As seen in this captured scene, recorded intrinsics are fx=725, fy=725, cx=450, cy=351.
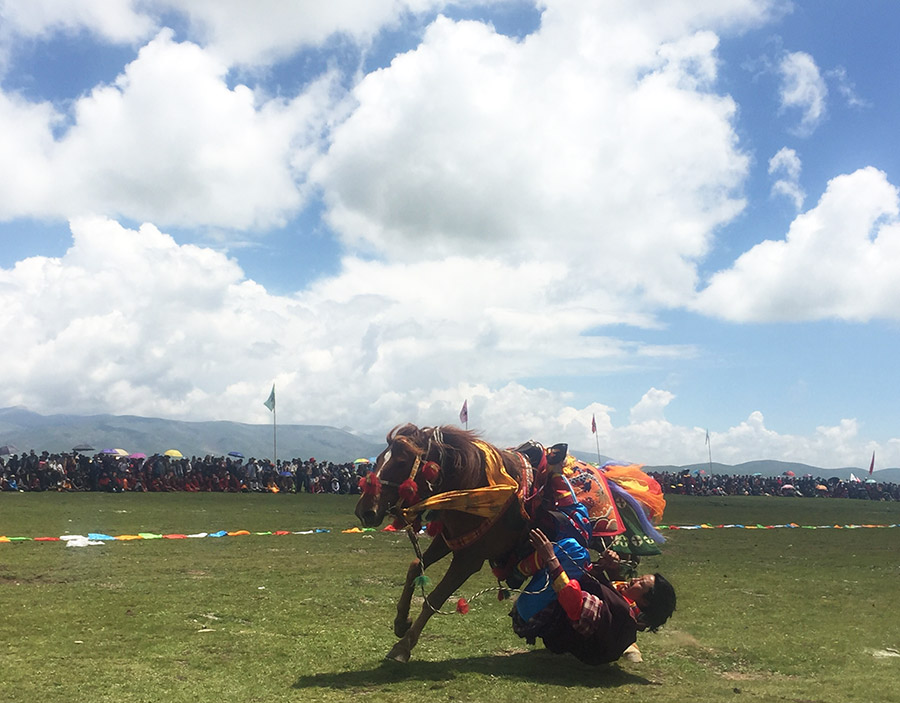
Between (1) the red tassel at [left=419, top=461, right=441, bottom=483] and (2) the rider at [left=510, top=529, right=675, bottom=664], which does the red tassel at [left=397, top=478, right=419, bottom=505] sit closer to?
(1) the red tassel at [left=419, top=461, right=441, bottom=483]

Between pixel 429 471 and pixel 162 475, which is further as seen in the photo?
pixel 162 475

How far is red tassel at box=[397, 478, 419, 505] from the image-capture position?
18.5ft

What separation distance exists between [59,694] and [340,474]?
34703 millimetres

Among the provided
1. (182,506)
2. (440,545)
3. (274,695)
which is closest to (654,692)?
(440,545)

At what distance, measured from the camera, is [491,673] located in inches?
221

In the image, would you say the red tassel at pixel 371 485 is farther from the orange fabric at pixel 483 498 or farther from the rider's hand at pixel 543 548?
the rider's hand at pixel 543 548

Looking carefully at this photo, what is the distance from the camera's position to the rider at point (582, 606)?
570cm

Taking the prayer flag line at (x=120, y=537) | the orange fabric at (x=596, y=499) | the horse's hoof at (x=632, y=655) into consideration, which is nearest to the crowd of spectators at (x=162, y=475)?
the prayer flag line at (x=120, y=537)

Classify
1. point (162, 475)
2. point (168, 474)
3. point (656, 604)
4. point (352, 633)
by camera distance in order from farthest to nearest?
point (168, 474), point (162, 475), point (352, 633), point (656, 604)

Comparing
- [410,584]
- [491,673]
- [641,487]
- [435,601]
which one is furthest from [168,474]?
[491,673]

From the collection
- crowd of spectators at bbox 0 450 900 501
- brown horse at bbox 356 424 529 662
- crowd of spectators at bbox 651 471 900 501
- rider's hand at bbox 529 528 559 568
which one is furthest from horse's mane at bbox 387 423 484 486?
crowd of spectators at bbox 651 471 900 501

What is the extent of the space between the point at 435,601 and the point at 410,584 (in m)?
0.48

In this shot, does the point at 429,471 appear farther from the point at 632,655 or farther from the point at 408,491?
the point at 632,655

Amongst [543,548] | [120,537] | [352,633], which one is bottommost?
[120,537]
